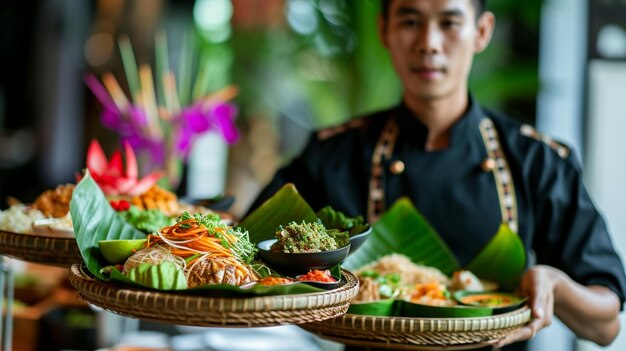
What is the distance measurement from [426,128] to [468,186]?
23cm

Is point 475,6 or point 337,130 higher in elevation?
point 475,6

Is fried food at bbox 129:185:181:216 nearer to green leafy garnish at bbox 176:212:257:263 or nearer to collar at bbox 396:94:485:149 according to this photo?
green leafy garnish at bbox 176:212:257:263

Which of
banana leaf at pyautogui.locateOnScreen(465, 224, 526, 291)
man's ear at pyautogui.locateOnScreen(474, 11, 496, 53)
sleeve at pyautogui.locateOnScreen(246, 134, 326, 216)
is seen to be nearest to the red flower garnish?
sleeve at pyautogui.locateOnScreen(246, 134, 326, 216)

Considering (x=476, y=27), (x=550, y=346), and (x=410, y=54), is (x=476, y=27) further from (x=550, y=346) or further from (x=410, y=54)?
(x=550, y=346)

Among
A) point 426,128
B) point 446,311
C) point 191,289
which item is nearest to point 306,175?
point 426,128

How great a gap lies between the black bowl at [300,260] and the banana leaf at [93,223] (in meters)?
0.32

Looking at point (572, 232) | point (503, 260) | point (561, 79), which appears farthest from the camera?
point (561, 79)

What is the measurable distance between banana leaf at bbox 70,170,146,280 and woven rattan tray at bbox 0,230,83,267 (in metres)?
0.08

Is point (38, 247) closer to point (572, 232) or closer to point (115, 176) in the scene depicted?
point (115, 176)

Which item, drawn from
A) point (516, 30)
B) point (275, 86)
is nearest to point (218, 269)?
point (516, 30)

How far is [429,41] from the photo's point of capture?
2.15 metres

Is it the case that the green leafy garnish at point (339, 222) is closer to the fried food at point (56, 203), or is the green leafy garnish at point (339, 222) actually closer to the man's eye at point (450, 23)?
the fried food at point (56, 203)

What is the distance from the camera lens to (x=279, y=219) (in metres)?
1.63

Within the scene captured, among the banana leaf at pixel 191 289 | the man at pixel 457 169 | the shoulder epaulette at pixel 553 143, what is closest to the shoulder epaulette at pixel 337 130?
the man at pixel 457 169
